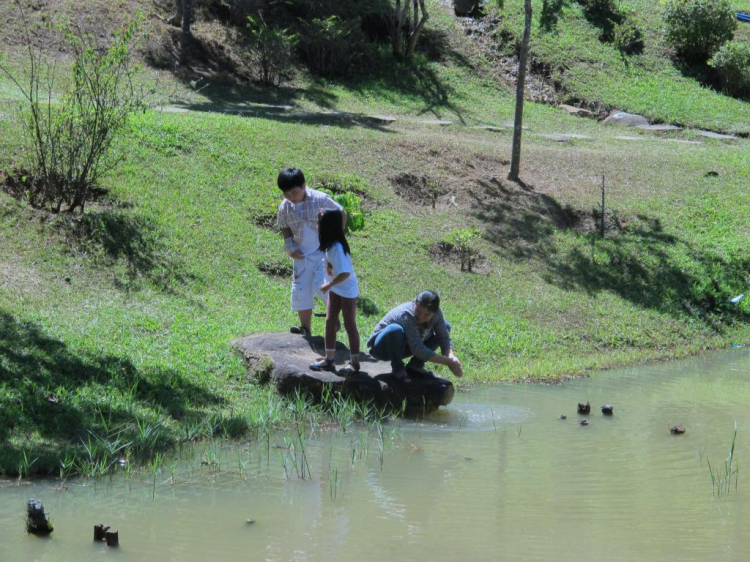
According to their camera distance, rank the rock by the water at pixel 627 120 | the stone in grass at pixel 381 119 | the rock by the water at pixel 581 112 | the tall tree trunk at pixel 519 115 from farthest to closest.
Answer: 1. the rock by the water at pixel 581 112
2. the rock by the water at pixel 627 120
3. the stone in grass at pixel 381 119
4. the tall tree trunk at pixel 519 115

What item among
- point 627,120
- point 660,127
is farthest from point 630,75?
point 660,127

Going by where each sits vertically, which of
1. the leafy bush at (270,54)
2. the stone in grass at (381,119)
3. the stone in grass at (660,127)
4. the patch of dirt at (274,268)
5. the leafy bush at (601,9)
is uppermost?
the leafy bush at (601,9)

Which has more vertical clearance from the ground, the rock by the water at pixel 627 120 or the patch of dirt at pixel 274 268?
the rock by the water at pixel 627 120

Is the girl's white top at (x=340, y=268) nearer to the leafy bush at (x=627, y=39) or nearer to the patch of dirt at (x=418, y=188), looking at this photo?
the patch of dirt at (x=418, y=188)

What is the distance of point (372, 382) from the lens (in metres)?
7.70

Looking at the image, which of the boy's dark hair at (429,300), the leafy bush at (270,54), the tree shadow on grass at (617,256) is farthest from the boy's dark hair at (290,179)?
the leafy bush at (270,54)

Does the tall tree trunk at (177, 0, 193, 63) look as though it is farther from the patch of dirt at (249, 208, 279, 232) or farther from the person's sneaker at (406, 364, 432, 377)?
the person's sneaker at (406, 364, 432, 377)

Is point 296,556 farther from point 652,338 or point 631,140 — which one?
point 631,140

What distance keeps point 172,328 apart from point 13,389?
249 centimetres

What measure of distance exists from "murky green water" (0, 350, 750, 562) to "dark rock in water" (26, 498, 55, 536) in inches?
2.5

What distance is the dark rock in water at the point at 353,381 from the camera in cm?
770

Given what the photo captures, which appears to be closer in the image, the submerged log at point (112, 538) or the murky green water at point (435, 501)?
the submerged log at point (112, 538)

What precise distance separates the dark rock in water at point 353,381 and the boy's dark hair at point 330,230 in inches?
43.8

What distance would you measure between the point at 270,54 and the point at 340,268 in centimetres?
1497
